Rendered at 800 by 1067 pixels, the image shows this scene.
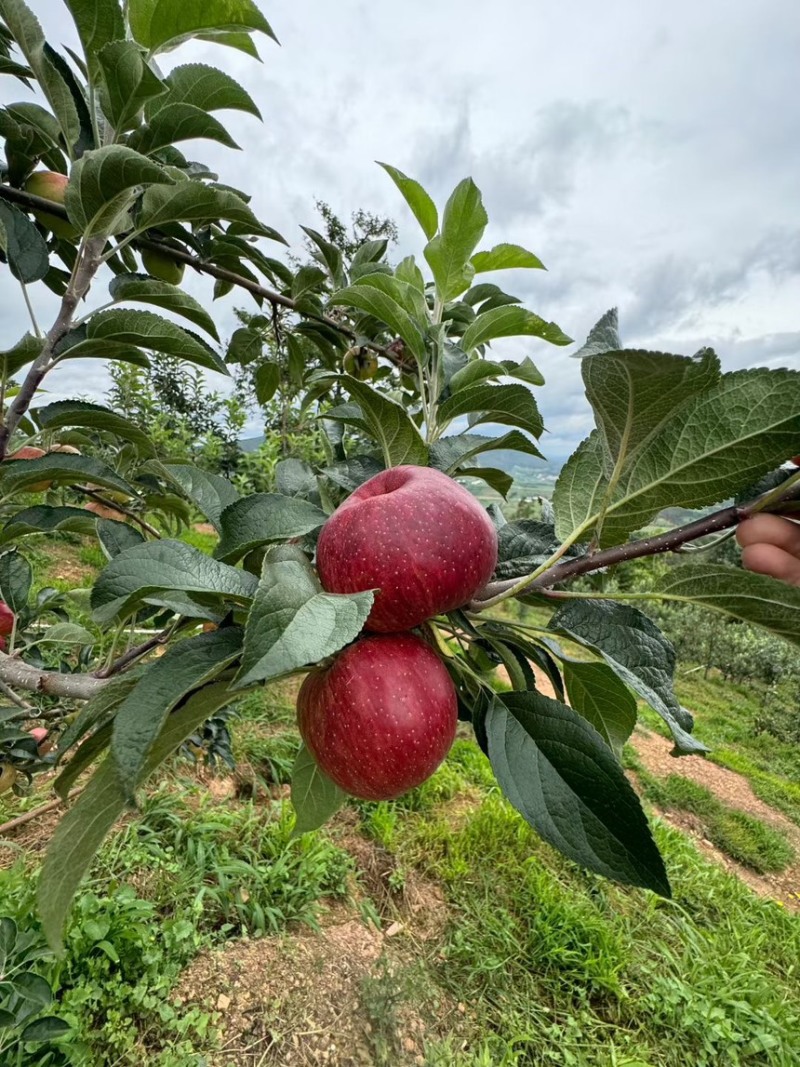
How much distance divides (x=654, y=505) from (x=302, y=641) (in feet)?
0.95

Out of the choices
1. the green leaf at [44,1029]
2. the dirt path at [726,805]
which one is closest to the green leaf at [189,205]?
the green leaf at [44,1029]

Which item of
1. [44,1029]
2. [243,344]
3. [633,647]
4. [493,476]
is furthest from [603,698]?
[44,1029]

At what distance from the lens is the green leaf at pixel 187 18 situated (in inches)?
24.4

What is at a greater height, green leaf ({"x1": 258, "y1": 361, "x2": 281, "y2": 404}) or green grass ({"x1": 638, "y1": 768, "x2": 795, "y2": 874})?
green leaf ({"x1": 258, "y1": 361, "x2": 281, "y2": 404})

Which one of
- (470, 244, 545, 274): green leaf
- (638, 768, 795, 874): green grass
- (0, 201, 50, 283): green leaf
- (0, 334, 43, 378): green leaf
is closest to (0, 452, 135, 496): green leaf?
(0, 334, 43, 378): green leaf

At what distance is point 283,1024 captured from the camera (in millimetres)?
1643

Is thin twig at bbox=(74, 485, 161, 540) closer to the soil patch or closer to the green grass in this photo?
the soil patch

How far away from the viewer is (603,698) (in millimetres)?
502

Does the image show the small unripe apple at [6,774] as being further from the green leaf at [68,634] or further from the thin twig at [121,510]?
the thin twig at [121,510]

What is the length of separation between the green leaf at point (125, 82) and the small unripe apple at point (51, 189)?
205 mm

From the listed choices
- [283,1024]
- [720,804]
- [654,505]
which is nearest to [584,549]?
[654,505]

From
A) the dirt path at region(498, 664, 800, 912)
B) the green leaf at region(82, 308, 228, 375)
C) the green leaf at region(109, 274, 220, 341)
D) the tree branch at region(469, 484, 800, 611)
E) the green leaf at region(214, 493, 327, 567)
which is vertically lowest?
the dirt path at region(498, 664, 800, 912)

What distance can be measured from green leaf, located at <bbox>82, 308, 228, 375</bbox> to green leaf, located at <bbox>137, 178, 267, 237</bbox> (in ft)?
0.47

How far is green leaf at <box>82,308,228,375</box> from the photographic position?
0.63 meters
